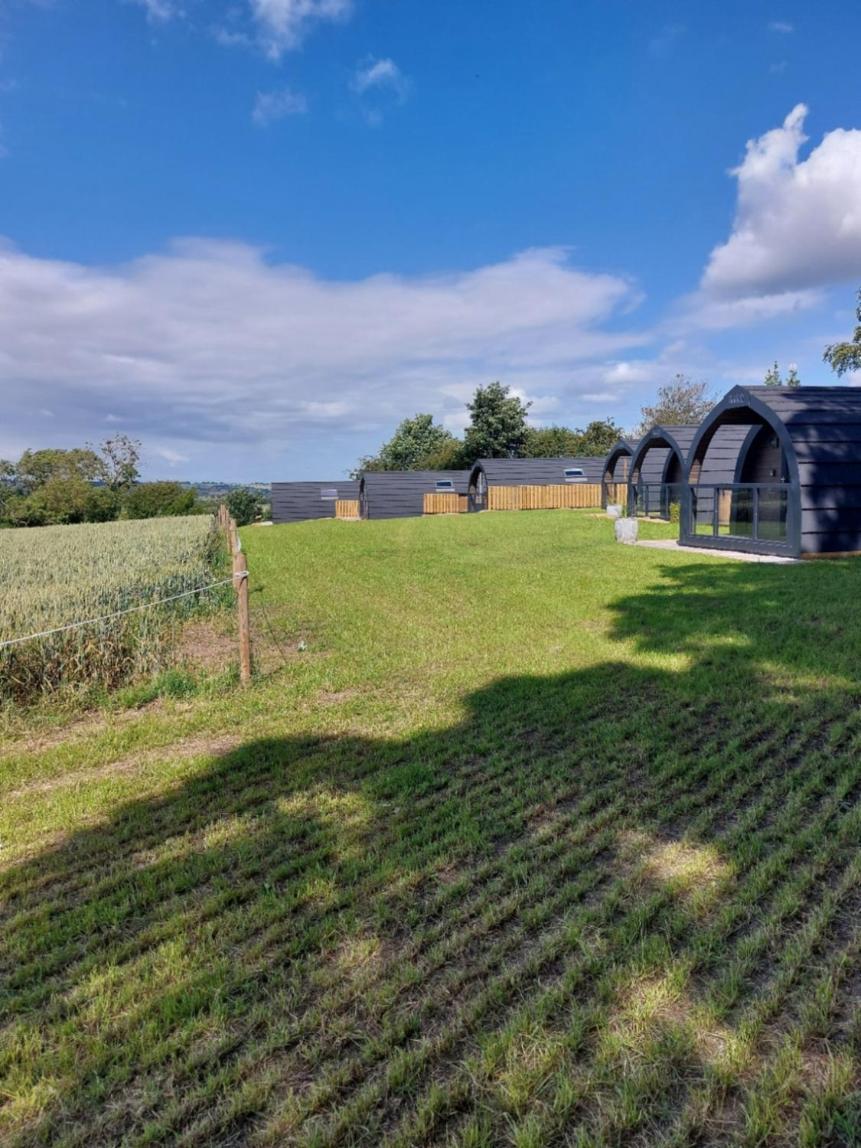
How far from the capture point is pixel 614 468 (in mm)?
36719

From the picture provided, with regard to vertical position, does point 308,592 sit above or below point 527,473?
below

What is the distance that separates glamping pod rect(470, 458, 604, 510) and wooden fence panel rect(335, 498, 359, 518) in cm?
914

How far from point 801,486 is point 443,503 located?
32.3 m

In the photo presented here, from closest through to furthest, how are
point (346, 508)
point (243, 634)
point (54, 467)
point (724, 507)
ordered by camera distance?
1. point (243, 634)
2. point (724, 507)
3. point (346, 508)
4. point (54, 467)

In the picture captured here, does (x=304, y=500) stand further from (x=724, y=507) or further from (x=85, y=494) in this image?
(x=724, y=507)

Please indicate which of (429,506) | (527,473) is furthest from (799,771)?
(429,506)

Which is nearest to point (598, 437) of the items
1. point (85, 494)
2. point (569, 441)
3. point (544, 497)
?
point (569, 441)

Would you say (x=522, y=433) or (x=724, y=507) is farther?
(x=522, y=433)

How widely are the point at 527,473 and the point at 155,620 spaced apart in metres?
35.8

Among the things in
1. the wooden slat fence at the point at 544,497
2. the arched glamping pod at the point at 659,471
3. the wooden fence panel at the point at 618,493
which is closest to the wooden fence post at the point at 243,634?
the arched glamping pod at the point at 659,471

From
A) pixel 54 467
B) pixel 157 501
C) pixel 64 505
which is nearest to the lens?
pixel 64 505

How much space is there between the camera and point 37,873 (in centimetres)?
348

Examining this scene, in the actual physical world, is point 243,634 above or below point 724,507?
below

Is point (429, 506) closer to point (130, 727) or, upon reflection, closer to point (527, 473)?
point (527, 473)
